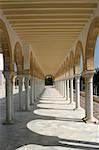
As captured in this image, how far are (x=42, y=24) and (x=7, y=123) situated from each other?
453 cm

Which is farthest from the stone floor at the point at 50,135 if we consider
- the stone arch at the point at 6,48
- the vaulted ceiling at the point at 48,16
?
the vaulted ceiling at the point at 48,16

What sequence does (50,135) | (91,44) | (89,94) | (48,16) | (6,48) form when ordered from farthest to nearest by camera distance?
(89,94)
(6,48)
(91,44)
(48,16)
(50,135)

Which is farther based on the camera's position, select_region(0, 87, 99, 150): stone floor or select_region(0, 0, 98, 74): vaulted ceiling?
select_region(0, 0, 98, 74): vaulted ceiling

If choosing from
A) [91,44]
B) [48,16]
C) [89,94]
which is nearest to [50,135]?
[89,94]

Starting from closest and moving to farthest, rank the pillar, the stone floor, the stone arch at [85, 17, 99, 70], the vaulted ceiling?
1. the stone floor
2. the vaulted ceiling
3. the stone arch at [85, 17, 99, 70]
4. the pillar

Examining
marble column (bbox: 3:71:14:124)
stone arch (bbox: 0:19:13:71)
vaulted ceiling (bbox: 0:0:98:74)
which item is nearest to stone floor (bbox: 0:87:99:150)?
marble column (bbox: 3:71:14:124)

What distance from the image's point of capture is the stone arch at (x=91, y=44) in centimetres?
1045

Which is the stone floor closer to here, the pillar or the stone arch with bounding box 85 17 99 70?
the pillar

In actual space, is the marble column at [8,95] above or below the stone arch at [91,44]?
below

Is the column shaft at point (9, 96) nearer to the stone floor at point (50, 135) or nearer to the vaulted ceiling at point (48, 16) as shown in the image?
the stone floor at point (50, 135)

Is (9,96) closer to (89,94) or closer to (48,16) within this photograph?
(89,94)

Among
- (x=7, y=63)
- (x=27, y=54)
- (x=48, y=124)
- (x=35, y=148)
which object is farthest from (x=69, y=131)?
(x=27, y=54)

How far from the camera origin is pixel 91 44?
11727 mm

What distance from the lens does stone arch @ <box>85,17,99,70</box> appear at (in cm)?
1045
